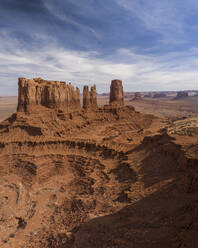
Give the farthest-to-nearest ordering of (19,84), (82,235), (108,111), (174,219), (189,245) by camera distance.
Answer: (108,111)
(19,84)
(82,235)
(174,219)
(189,245)

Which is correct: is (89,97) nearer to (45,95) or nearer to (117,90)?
(117,90)

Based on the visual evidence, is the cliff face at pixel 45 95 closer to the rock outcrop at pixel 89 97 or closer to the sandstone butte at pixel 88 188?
the sandstone butte at pixel 88 188

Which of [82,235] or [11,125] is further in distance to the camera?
[11,125]

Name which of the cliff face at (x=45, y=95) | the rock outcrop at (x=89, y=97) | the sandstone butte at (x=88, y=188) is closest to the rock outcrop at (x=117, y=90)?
the rock outcrop at (x=89, y=97)

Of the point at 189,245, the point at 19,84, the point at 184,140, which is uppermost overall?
the point at 19,84

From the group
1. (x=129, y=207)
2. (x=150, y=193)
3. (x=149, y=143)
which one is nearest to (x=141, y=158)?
(x=149, y=143)

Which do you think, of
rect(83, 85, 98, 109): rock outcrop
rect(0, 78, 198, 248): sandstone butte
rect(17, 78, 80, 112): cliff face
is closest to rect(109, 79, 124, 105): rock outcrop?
rect(83, 85, 98, 109): rock outcrop

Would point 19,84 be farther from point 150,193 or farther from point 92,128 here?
point 150,193
